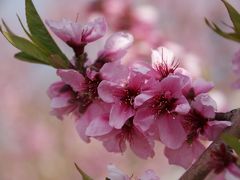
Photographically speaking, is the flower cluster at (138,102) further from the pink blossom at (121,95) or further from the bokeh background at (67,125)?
the bokeh background at (67,125)

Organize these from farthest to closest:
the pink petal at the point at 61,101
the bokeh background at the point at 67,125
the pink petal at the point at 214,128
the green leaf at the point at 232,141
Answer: the bokeh background at the point at 67,125, the pink petal at the point at 61,101, the pink petal at the point at 214,128, the green leaf at the point at 232,141

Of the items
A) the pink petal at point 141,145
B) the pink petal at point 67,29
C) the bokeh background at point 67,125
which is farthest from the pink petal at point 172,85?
the bokeh background at point 67,125

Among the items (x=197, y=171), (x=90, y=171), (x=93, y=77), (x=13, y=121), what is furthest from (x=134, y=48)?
(x=13, y=121)

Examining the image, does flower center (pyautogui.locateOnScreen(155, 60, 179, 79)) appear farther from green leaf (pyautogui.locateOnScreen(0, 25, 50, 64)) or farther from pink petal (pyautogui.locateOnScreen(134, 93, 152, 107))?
green leaf (pyautogui.locateOnScreen(0, 25, 50, 64))

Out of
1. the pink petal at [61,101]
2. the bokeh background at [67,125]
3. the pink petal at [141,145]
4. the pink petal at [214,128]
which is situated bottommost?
the bokeh background at [67,125]

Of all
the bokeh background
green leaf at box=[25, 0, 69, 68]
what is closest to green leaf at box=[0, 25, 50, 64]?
green leaf at box=[25, 0, 69, 68]

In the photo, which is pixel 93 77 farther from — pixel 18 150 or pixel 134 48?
pixel 18 150

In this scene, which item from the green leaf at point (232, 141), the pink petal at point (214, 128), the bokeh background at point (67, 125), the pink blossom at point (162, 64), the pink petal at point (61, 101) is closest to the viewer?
the green leaf at point (232, 141)

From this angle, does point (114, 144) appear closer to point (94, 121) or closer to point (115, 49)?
point (94, 121)
